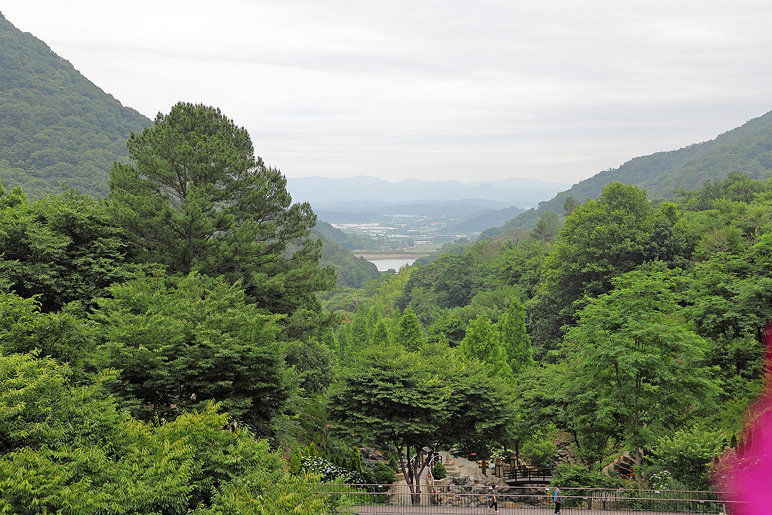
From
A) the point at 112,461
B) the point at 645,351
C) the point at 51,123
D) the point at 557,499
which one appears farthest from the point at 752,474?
the point at 51,123

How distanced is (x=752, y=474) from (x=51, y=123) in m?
104

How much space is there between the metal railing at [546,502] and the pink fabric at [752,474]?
0.43 metres

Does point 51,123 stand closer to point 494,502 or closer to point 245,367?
point 245,367

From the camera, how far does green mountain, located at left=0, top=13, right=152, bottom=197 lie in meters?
73.2

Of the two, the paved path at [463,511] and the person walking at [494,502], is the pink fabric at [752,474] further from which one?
the person walking at [494,502]

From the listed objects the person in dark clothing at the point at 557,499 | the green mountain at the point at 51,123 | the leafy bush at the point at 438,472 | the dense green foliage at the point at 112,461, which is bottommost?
the leafy bush at the point at 438,472

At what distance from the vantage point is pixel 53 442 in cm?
1020

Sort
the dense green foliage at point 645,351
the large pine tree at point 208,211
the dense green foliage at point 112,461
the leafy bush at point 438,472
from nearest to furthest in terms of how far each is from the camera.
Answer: the dense green foliage at point 112,461
the dense green foliage at point 645,351
the large pine tree at point 208,211
the leafy bush at point 438,472

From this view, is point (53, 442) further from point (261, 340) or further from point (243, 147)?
point (243, 147)

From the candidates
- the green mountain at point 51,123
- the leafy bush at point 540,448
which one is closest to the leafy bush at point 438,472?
the leafy bush at point 540,448

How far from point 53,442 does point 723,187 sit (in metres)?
66.3

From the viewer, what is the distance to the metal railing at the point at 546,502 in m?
16.1

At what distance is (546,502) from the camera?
58.0ft

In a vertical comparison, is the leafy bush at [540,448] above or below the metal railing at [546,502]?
below
